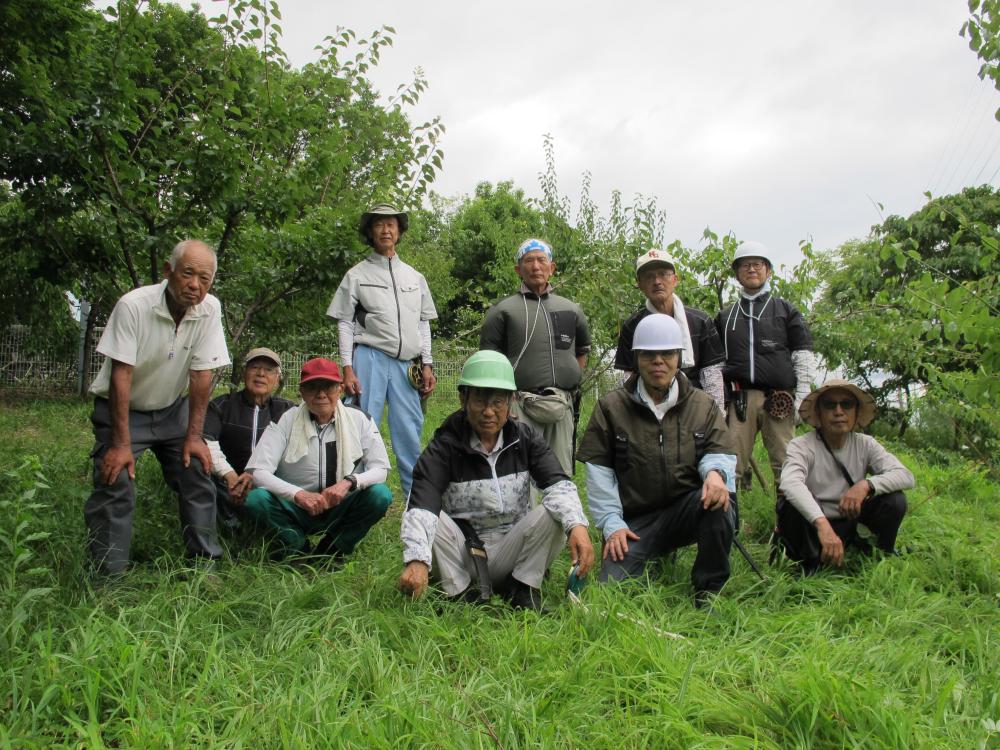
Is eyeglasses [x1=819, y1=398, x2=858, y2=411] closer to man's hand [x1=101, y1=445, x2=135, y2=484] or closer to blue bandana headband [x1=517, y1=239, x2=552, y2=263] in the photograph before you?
blue bandana headband [x1=517, y1=239, x2=552, y2=263]

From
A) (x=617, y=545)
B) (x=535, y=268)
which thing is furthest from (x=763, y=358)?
(x=617, y=545)

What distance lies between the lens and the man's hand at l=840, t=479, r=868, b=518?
3871mm

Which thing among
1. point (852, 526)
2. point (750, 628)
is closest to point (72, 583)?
point (750, 628)

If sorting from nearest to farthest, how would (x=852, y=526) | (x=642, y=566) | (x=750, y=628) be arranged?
(x=750, y=628) < (x=642, y=566) < (x=852, y=526)

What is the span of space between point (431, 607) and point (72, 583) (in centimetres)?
162

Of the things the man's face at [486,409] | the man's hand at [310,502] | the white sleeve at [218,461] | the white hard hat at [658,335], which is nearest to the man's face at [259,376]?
the white sleeve at [218,461]

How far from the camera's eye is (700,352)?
467cm

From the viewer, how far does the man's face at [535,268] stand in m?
4.71

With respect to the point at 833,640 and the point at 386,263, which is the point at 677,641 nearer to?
the point at 833,640

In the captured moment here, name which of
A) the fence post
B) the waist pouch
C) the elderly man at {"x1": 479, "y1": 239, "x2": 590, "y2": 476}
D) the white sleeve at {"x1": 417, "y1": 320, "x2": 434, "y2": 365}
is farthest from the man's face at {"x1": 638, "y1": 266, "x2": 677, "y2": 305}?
the fence post

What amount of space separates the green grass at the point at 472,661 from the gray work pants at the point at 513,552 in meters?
0.16

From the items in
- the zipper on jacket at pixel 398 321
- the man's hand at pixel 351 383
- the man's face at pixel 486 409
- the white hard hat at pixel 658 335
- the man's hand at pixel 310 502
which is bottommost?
the man's hand at pixel 310 502

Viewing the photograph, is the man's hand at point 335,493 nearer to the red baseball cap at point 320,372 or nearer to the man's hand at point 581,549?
the red baseball cap at point 320,372

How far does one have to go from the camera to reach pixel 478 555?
344 cm
